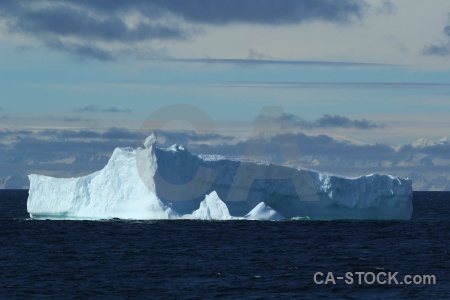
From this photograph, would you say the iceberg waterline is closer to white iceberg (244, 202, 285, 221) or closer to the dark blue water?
white iceberg (244, 202, 285, 221)

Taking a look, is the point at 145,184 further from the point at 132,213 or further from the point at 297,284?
the point at 297,284

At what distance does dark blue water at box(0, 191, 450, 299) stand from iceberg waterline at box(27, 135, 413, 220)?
0.94 meters

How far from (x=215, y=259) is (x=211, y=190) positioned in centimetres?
1197

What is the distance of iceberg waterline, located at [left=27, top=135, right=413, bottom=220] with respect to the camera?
145ft

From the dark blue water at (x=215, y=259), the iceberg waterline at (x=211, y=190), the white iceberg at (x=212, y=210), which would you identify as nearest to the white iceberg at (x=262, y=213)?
the iceberg waterline at (x=211, y=190)

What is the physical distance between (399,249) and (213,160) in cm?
1214

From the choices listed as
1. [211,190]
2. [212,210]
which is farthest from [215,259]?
[211,190]

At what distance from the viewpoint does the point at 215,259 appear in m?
32.7

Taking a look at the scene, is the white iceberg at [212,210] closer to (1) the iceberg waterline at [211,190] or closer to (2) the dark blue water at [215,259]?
(1) the iceberg waterline at [211,190]

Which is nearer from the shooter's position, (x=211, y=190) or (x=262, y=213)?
(x=211, y=190)

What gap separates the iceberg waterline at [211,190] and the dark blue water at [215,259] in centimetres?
94

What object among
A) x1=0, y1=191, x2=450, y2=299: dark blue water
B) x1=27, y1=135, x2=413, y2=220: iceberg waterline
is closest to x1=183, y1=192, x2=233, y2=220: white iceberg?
x1=27, y1=135, x2=413, y2=220: iceberg waterline

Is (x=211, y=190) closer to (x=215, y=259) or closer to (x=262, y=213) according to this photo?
(x=262, y=213)

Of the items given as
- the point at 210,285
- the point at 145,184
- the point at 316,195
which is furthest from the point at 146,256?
the point at 316,195
